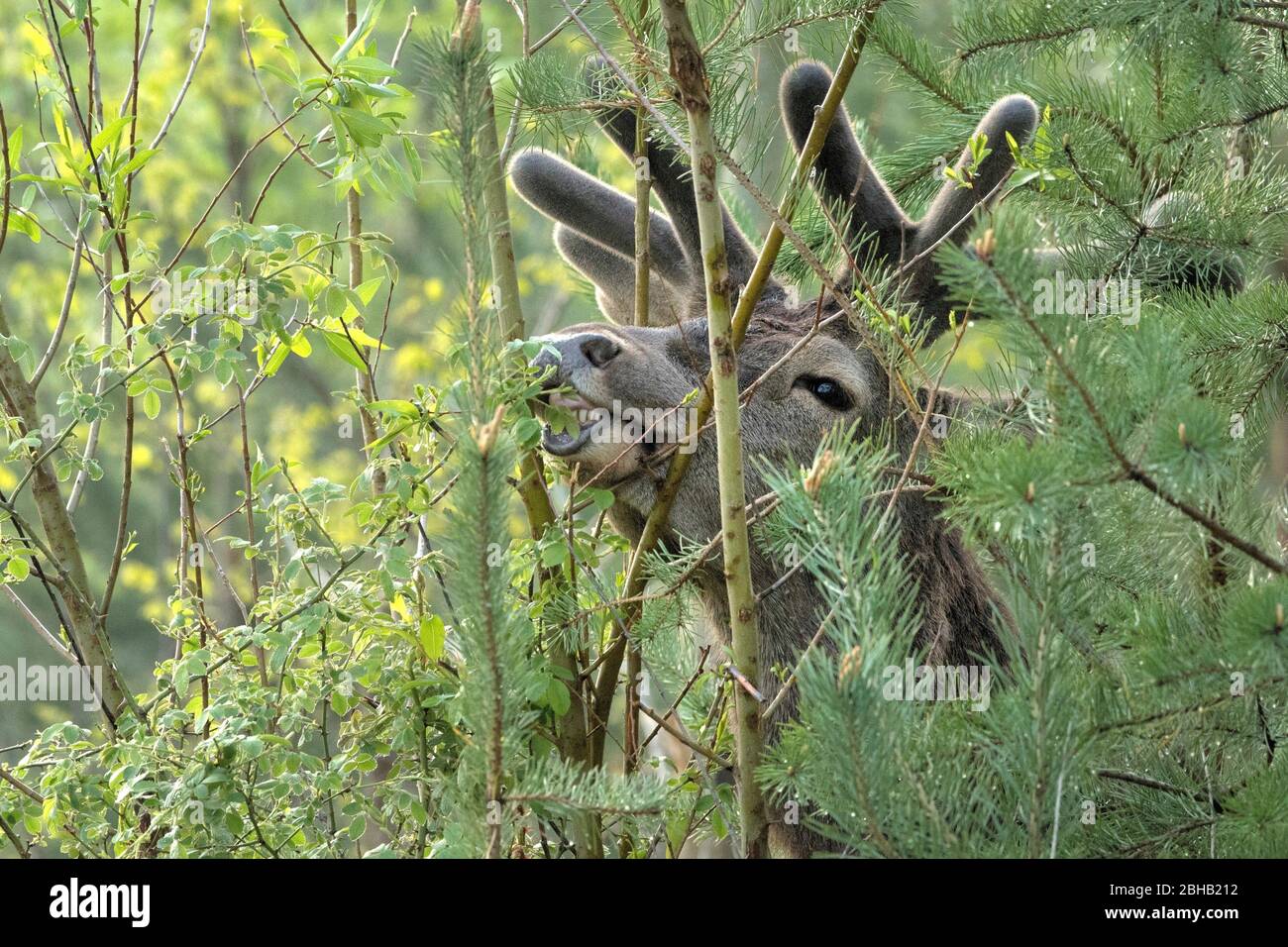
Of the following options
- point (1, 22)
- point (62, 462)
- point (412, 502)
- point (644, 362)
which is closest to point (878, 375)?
point (644, 362)

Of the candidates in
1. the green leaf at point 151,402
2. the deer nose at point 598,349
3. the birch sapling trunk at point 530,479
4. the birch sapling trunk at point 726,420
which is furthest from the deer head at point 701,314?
the green leaf at point 151,402

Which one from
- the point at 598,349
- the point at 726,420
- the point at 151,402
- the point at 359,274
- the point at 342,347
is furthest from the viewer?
the point at 359,274

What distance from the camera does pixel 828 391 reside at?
4785 millimetres

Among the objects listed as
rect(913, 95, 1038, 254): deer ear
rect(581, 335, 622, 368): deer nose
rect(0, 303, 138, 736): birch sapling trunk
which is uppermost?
rect(913, 95, 1038, 254): deer ear

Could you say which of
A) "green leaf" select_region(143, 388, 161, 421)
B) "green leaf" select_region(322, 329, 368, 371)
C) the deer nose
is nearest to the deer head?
the deer nose

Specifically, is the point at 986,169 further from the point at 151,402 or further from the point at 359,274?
the point at 151,402

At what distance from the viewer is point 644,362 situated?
4199 mm

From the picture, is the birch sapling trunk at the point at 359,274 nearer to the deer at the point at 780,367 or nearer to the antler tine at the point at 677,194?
the deer at the point at 780,367

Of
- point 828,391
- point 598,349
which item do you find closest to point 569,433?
point 598,349

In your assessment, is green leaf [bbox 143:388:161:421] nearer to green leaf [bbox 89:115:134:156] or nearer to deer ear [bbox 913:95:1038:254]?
green leaf [bbox 89:115:134:156]

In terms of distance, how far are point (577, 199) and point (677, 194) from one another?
386 millimetres

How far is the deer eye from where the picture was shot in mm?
4777

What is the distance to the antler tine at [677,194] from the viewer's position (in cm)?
459
